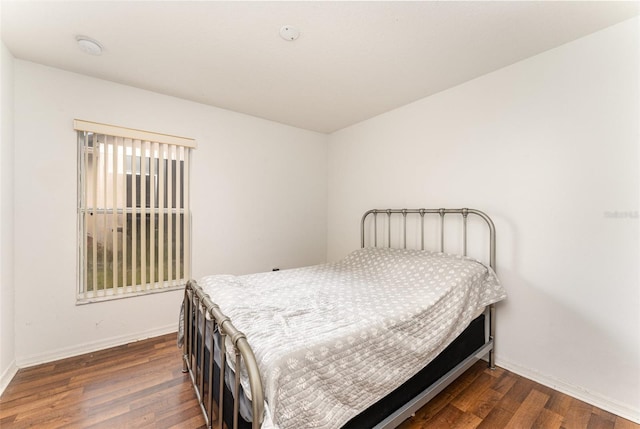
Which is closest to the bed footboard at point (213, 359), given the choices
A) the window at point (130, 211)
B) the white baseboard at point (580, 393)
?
the window at point (130, 211)

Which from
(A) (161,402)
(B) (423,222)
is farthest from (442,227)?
(A) (161,402)

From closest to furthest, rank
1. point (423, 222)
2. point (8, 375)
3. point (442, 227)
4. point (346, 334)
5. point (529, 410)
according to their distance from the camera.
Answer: point (346, 334)
point (529, 410)
point (8, 375)
point (442, 227)
point (423, 222)

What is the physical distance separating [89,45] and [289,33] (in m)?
1.42

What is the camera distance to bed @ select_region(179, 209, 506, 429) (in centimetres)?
103

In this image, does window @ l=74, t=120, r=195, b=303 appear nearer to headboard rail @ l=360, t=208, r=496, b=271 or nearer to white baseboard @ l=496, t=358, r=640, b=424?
headboard rail @ l=360, t=208, r=496, b=271

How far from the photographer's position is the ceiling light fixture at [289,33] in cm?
166

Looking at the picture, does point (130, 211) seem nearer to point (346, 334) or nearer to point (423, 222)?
point (346, 334)

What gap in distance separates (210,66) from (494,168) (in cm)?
245

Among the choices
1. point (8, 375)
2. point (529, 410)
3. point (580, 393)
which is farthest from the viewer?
point (8, 375)

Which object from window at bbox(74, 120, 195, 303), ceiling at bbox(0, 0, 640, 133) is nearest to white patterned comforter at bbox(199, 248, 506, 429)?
window at bbox(74, 120, 195, 303)

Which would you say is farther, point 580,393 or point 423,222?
point 423,222

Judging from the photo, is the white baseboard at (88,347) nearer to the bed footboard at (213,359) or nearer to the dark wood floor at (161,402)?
the dark wood floor at (161,402)

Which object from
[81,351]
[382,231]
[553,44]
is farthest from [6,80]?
[553,44]

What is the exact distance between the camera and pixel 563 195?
1.84 meters
